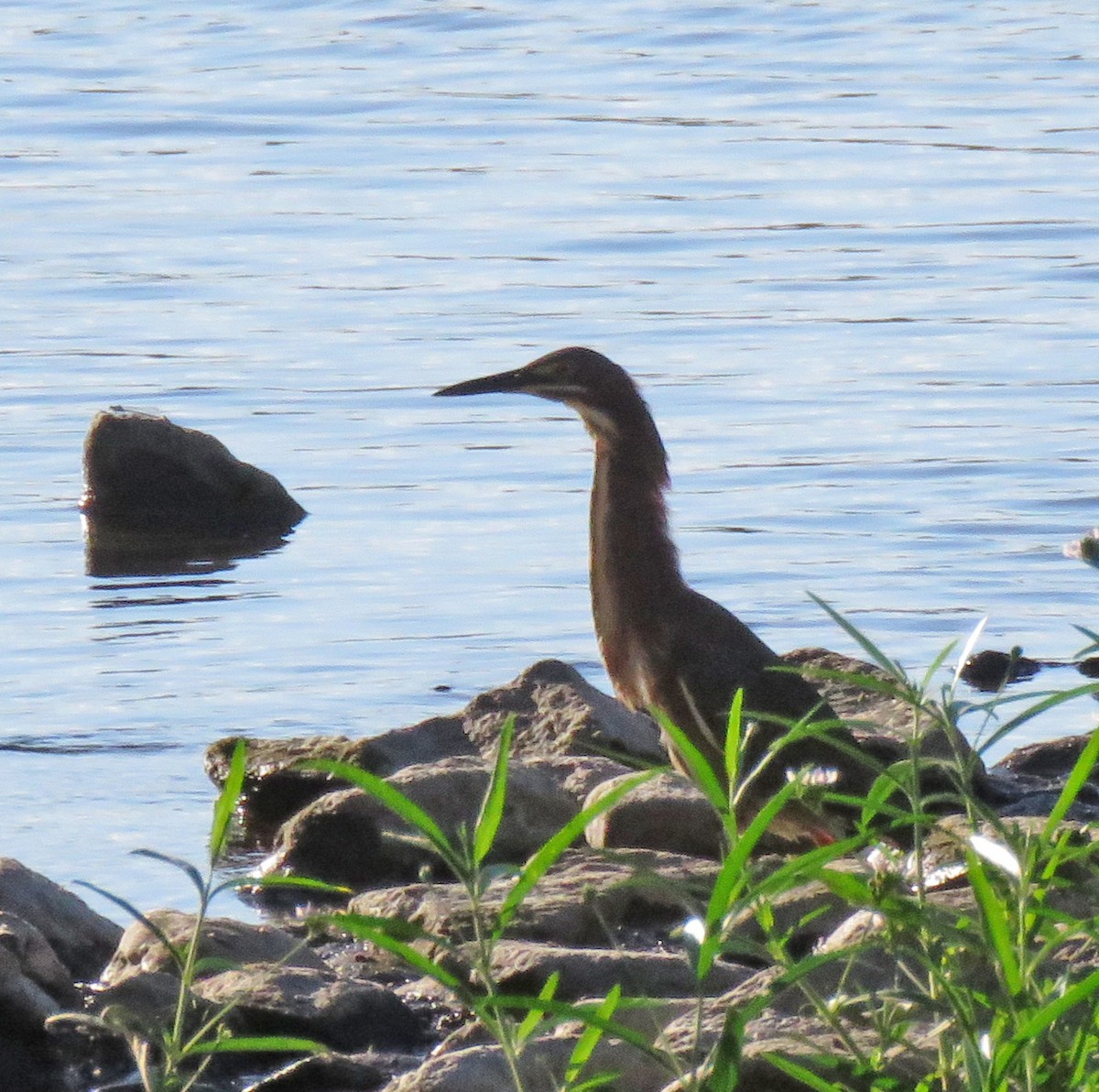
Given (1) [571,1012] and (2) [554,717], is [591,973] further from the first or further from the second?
(2) [554,717]

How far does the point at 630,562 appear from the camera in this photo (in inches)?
268

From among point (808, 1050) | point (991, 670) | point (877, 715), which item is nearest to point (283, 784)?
point (877, 715)

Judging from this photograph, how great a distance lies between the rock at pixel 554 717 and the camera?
23.0 ft

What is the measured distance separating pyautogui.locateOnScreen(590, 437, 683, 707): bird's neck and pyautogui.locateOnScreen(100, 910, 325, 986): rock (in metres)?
1.76

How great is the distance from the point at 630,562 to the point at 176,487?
402 centimetres

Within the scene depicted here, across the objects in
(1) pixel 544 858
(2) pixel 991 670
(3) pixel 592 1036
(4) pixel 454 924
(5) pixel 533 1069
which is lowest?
(2) pixel 991 670

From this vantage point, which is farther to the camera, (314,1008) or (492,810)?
(314,1008)

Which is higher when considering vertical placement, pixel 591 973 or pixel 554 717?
pixel 591 973

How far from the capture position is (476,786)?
6.15m

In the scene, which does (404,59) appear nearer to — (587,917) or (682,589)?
(682,589)

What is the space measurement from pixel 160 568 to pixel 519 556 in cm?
147

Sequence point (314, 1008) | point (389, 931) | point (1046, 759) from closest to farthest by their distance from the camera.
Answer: point (389, 931) < point (314, 1008) < point (1046, 759)

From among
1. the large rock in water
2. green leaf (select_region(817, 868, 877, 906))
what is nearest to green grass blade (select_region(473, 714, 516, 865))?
green leaf (select_region(817, 868, 877, 906))

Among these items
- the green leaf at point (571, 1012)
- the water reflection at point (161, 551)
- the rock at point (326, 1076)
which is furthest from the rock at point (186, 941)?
the water reflection at point (161, 551)
